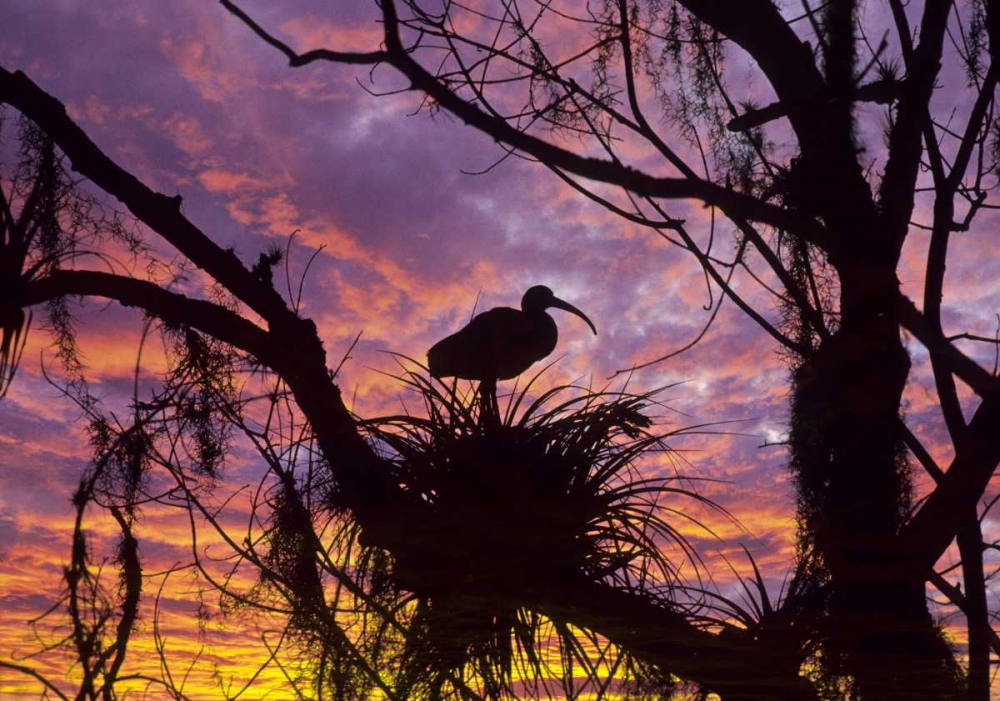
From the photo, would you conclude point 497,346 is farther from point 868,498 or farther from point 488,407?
point 868,498

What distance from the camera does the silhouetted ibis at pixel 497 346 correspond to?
1821mm

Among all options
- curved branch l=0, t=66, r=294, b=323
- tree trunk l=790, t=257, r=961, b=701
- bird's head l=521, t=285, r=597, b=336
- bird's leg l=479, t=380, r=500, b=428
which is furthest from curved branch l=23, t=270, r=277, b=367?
bird's head l=521, t=285, r=597, b=336

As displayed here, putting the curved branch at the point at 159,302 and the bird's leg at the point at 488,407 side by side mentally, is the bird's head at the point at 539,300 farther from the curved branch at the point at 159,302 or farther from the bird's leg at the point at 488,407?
the curved branch at the point at 159,302

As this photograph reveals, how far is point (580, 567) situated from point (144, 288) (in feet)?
2.39

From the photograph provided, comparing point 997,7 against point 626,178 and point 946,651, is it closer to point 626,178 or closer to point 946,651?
point 946,651

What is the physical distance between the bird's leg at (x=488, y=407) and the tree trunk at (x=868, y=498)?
576mm

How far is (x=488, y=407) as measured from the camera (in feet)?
4.79

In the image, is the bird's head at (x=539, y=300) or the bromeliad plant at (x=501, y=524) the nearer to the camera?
the bromeliad plant at (x=501, y=524)

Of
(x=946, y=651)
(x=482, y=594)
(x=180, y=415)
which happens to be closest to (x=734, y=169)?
(x=946, y=651)

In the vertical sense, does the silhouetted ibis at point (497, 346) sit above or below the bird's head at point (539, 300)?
below

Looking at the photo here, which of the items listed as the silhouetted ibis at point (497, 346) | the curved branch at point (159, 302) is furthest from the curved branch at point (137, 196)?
the silhouetted ibis at point (497, 346)

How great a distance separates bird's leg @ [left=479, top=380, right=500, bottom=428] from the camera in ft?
4.69

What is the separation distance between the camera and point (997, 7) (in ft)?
5.38

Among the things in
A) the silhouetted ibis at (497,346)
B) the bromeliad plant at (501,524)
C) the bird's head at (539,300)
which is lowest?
the bromeliad plant at (501,524)
